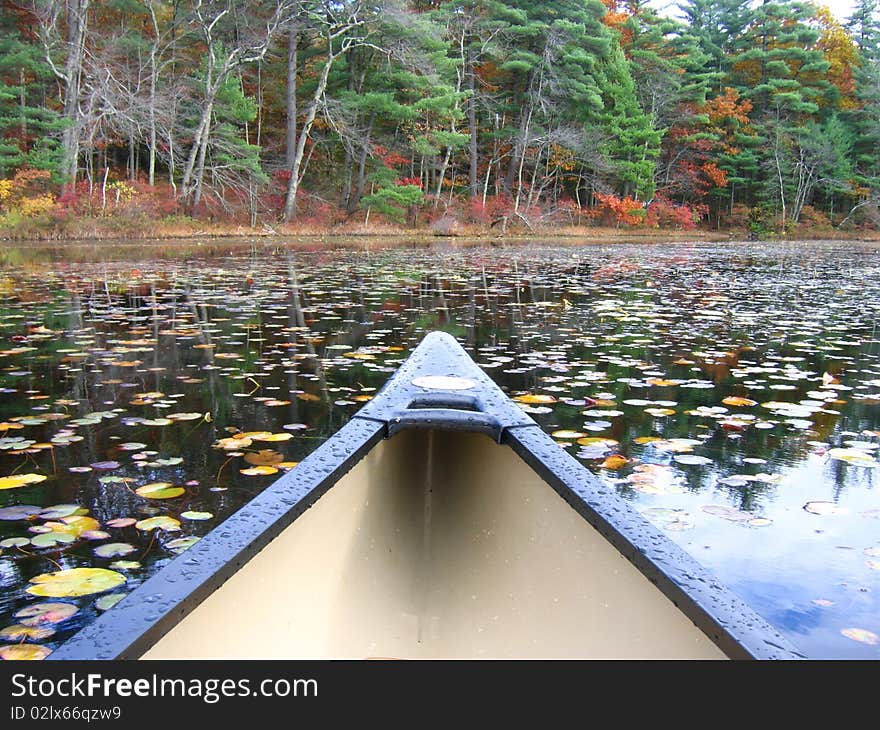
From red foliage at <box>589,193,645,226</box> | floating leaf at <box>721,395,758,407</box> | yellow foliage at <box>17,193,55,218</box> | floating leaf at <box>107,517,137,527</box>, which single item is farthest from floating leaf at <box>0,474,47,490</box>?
red foliage at <box>589,193,645,226</box>

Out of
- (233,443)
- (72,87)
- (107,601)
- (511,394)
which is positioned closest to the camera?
(107,601)

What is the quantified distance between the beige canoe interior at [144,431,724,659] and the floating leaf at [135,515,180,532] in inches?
29.2

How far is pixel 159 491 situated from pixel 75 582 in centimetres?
65

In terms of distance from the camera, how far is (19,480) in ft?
8.06

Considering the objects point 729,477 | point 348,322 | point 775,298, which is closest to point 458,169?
point 775,298

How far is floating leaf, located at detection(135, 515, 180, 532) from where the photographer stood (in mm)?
2137

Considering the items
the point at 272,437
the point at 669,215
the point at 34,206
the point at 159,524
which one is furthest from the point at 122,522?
the point at 669,215

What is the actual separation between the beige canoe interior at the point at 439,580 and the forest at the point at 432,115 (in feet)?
67.3

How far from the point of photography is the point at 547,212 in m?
31.6

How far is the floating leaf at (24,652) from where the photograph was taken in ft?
4.86

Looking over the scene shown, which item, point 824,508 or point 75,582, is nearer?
point 75,582

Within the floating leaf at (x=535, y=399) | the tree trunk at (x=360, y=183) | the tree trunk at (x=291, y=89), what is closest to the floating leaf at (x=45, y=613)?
the floating leaf at (x=535, y=399)

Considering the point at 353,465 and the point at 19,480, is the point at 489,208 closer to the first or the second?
the point at 19,480

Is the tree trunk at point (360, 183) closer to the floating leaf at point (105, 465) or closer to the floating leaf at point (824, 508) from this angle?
the floating leaf at point (105, 465)
